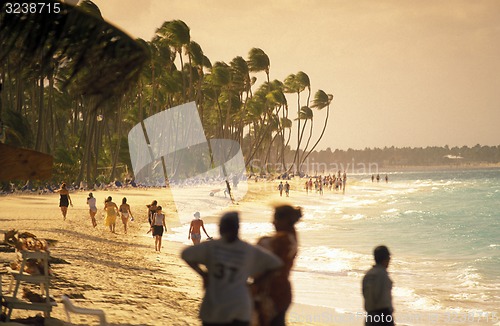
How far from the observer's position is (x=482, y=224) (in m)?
37.9

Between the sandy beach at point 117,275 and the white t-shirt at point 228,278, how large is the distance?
3.56m

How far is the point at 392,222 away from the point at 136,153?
42640 mm

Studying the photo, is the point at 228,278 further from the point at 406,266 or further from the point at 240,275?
the point at 406,266

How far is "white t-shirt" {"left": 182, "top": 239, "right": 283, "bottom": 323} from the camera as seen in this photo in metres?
4.36

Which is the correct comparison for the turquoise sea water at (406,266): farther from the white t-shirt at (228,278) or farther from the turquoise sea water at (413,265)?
the white t-shirt at (228,278)

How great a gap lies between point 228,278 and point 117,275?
8497 millimetres

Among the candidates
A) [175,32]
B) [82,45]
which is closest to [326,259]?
[82,45]

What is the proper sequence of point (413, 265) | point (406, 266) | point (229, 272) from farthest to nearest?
1. point (413, 265)
2. point (406, 266)
3. point (229, 272)

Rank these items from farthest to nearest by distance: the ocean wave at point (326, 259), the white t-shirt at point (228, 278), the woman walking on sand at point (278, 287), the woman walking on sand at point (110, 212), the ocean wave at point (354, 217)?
the ocean wave at point (354, 217) < the woman walking on sand at point (110, 212) < the ocean wave at point (326, 259) < the woman walking on sand at point (278, 287) < the white t-shirt at point (228, 278)

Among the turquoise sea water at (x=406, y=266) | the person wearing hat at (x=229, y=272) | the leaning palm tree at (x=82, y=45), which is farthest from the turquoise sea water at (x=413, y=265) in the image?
the person wearing hat at (x=229, y=272)

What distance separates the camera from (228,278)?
437 cm

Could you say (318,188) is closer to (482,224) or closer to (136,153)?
(136,153)

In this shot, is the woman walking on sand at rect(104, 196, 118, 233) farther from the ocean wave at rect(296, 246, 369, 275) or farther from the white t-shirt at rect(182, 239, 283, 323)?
the white t-shirt at rect(182, 239, 283, 323)

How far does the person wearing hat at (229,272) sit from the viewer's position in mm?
4367
